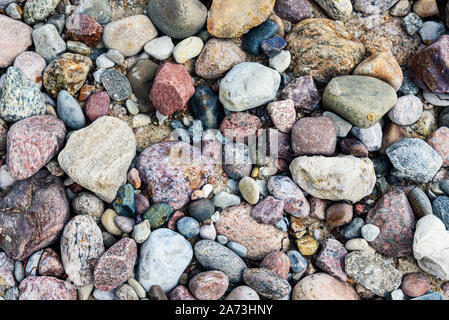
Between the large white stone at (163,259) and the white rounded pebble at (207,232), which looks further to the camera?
the white rounded pebble at (207,232)

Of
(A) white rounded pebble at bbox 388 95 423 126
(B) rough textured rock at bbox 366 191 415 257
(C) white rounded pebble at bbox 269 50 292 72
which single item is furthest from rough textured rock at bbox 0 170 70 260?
(A) white rounded pebble at bbox 388 95 423 126

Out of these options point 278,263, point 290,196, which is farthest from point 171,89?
point 278,263

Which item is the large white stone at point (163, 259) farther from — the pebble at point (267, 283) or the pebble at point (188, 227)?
the pebble at point (267, 283)

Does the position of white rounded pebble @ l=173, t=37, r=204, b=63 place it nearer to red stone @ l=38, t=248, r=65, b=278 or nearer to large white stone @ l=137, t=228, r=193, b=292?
large white stone @ l=137, t=228, r=193, b=292

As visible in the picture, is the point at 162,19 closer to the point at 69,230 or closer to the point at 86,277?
the point at 69,230

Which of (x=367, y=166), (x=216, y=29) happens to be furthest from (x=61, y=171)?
(x=367, y=166)

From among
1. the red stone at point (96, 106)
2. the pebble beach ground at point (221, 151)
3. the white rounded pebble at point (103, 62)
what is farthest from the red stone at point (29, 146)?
the white rounded pebble at point (103, 62)
